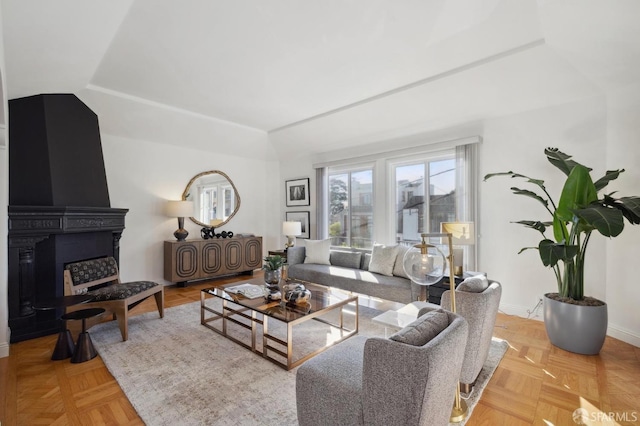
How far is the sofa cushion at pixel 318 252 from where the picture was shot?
4.88m

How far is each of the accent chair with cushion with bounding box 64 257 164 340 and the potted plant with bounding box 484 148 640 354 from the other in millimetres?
3930

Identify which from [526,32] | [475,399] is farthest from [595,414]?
[526,32]

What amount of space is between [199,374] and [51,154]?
3.07 m

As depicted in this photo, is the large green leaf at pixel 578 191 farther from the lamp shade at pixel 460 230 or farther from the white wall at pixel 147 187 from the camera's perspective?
the white wall at pixel 147 187

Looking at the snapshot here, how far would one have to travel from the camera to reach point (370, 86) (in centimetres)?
370

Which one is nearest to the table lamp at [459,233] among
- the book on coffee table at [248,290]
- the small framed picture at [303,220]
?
the book on coffee table at [248,290]

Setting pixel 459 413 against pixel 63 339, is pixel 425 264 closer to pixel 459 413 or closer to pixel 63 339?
pixel 459 413

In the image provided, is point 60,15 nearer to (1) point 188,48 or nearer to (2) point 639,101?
(1) point 188,48

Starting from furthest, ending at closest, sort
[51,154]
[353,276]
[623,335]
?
[353,276]
[51,154]
[623,335]

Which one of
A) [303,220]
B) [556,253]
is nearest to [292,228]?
[303,220]

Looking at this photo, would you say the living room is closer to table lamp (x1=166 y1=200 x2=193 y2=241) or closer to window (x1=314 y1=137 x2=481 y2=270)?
window (x1=314 y1=137 x2=481 y2=270)

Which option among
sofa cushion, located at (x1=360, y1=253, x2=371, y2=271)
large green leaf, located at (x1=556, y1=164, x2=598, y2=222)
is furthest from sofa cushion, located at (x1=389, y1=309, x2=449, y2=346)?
sofa cushion, located at (x1=360, y1=253, x2=371, y2=271)

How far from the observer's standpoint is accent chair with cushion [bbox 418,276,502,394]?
1920 mm

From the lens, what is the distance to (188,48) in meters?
2.83
